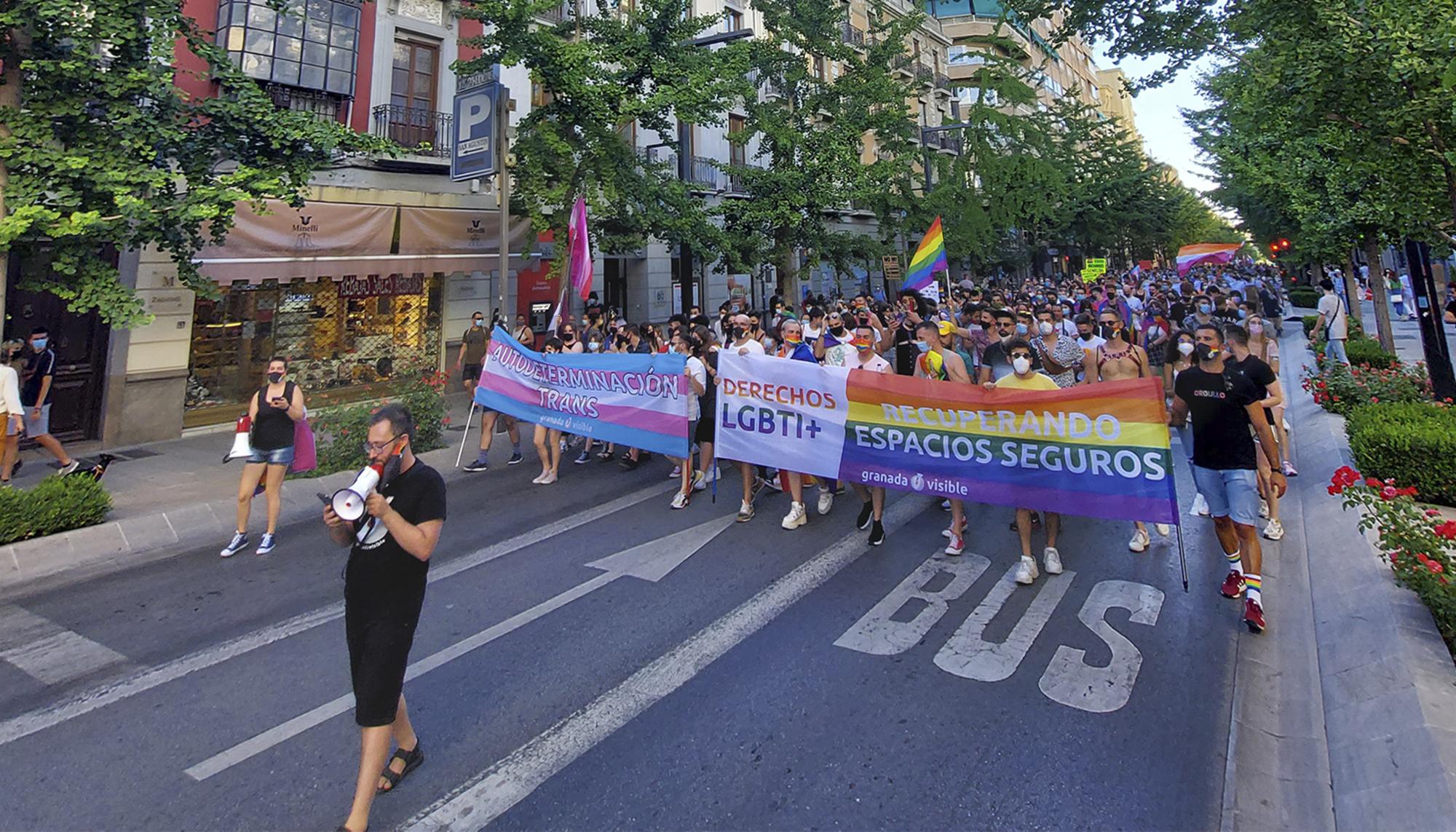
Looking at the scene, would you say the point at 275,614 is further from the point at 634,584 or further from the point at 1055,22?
the point at 1055,22

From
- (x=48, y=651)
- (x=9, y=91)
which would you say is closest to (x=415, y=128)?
(x=9, y=91)

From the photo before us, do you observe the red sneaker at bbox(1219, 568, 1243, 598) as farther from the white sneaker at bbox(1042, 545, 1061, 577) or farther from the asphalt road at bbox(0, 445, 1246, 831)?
the white sneaker at bbox(1042, 545, 1061, 577)

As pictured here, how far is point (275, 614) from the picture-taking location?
548 centimetres

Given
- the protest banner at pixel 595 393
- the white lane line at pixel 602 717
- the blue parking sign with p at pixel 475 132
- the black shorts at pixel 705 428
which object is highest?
the blue parking sign with p at pixel 475 132

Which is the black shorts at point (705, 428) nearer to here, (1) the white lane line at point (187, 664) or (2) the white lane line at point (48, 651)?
(1) the white lane line at point (187, 664)

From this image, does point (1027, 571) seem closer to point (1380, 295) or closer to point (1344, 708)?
point (1344, 708)

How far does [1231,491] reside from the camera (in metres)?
5.09

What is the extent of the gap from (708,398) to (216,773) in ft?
18.2

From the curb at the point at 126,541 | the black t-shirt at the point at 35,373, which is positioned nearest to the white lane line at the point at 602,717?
the curb at the point at 126,541

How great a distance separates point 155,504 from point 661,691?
728cm

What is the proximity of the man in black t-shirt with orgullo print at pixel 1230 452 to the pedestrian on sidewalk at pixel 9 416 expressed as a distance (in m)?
11.6

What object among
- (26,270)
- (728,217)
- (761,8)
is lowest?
(26,270)

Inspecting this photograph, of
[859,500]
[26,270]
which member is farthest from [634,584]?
[26,270]

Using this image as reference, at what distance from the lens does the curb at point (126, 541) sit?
6312mm
